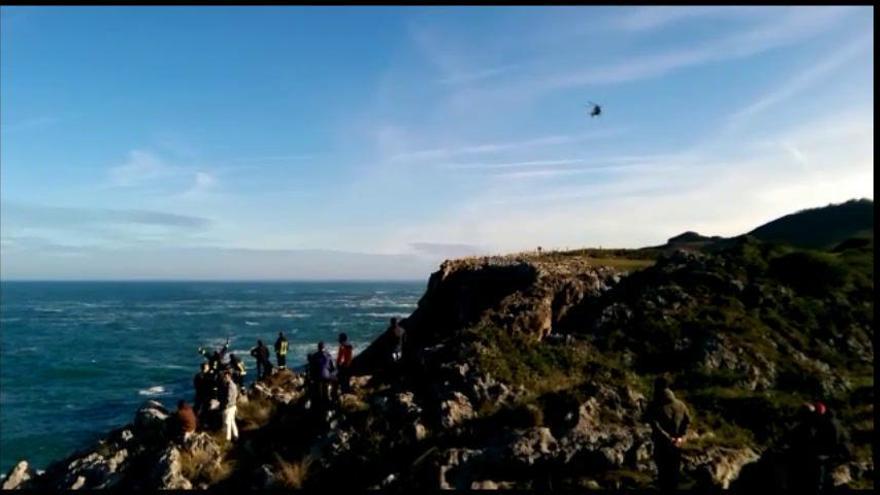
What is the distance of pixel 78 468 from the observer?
1916 cm

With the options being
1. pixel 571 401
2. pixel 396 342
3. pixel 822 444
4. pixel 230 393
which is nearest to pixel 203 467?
pixel 230 393

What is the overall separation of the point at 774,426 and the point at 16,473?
22258 mm

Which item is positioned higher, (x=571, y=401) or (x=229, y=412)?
(x=571, y=401)

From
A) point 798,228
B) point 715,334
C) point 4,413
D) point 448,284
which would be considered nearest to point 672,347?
point 715,334

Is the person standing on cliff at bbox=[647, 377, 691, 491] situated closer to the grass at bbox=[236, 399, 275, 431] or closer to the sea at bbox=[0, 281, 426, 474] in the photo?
the grass at bbox=[236, 399, 275, 431]

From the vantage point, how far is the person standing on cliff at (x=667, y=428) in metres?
12.4

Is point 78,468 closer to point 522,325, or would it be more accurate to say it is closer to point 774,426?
point 522,325

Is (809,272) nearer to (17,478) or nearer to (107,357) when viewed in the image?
(17,478)

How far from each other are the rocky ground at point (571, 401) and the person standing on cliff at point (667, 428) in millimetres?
1425


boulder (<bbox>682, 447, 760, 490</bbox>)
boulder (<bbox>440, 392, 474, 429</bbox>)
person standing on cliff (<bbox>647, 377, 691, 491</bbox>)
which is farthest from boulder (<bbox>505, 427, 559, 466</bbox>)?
person standing on cliff (<bbox>647, 377, 691, 491</bbox>)

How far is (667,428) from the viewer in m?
12.5

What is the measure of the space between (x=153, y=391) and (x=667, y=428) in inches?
1970

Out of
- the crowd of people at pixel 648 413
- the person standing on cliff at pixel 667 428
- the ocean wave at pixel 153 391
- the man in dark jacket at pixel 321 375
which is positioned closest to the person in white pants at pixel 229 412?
the crowd of people at pixel 648 413

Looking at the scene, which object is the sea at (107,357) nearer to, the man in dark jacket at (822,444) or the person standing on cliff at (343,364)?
the person standing on cliff at (343,364)
